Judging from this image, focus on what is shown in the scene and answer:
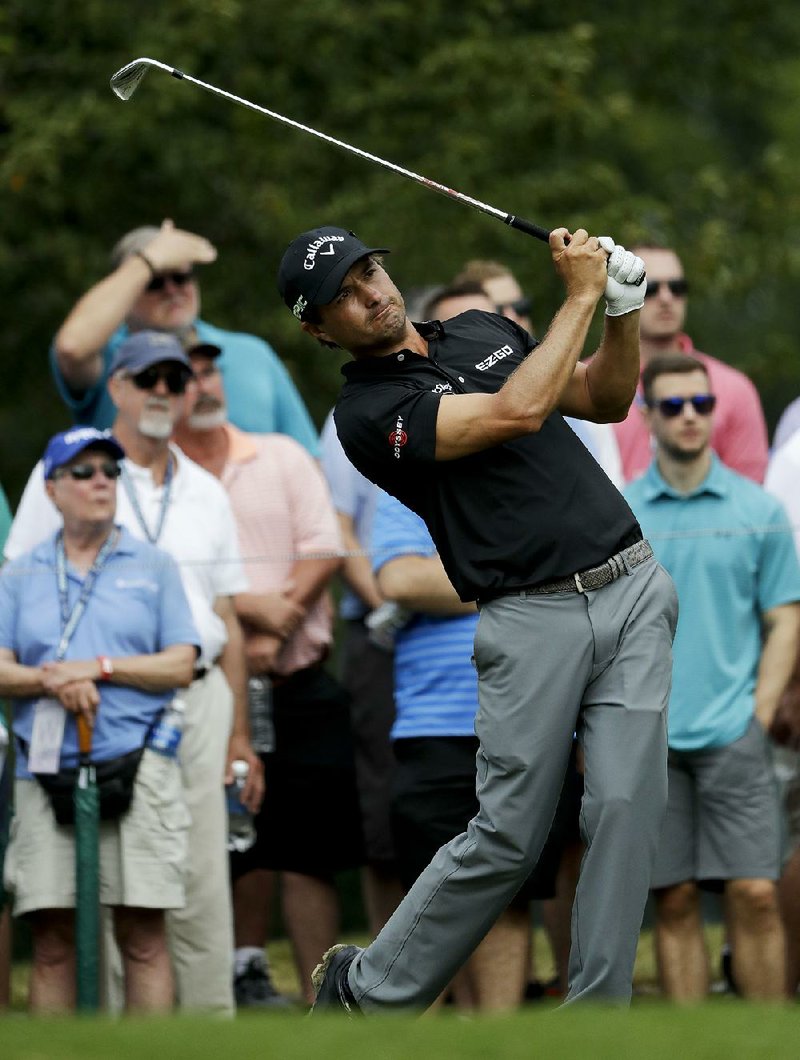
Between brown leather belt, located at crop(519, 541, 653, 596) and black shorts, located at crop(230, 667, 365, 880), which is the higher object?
brown leather belt, located at crop(519, 541, 653, 596)

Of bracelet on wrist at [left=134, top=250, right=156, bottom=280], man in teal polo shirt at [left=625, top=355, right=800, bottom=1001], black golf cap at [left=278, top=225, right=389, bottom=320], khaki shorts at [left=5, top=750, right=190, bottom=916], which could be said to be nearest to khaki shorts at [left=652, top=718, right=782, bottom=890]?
man in teal polo shirt at [left=625, top=355, right=800, bottom=1001]

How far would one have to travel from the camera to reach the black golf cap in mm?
5773

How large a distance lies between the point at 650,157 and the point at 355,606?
14284mm

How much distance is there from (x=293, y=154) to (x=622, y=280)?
337 inches

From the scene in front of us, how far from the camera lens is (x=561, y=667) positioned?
5695 millimetres

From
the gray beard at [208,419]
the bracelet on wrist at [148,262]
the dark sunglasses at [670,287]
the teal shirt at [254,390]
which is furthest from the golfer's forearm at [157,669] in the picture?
the dark sunglasses at [670,287]

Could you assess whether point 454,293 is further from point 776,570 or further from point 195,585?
point 776,570

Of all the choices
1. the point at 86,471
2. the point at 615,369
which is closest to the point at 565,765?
the point at 615,369

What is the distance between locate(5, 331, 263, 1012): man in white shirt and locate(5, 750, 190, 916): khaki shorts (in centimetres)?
31

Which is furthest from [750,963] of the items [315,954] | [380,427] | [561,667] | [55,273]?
[55,273]

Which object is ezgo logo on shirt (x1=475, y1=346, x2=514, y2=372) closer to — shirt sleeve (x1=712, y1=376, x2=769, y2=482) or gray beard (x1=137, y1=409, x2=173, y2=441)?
gray beard (x1=137, y1=409, x2=173, y2=441)

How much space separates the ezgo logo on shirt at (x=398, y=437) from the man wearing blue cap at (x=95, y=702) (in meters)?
1.92

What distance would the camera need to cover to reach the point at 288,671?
27.2ft

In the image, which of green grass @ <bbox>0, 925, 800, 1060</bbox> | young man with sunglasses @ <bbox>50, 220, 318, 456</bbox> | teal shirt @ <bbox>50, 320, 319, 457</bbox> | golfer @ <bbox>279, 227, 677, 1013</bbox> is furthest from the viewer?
teal shirt @ <bbox>50, 320, 319, 457</bbox>
